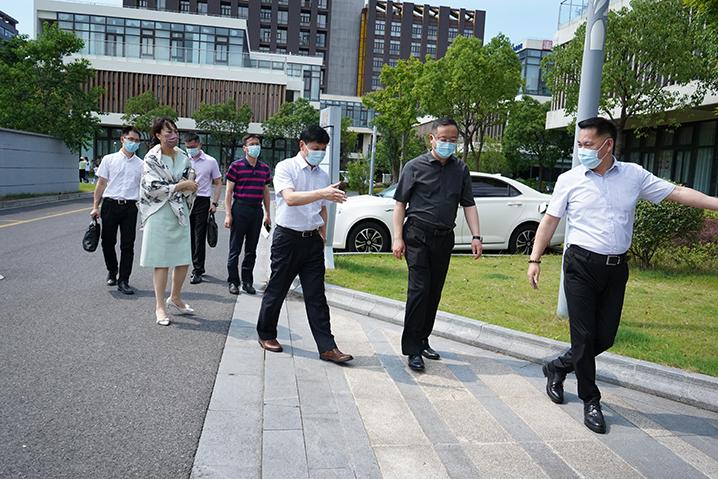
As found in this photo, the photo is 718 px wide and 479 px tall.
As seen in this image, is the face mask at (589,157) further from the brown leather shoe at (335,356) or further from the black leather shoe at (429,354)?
the brown leather shoe at (335,356)

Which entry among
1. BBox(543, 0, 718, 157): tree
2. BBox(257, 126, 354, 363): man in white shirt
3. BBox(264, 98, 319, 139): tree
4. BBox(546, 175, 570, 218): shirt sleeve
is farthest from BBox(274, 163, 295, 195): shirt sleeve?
BBox(264, 98, 319, 139): tree

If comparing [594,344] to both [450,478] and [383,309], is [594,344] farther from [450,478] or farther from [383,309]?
[383,309]

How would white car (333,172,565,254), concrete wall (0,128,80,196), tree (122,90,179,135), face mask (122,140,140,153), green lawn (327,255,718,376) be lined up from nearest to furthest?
green lawn (327,255,718,376) → face mask (122,140,140,153) → white car (333,172,565,254) → concrete wall (0,128,80,196) → tree (122,90,179,135)

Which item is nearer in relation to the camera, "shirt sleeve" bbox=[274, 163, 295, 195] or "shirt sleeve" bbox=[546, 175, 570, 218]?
"shirt sleeve" bbox=[546, 175, 570, 218]

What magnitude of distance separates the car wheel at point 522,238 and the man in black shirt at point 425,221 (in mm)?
7202

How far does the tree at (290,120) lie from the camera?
52438mm

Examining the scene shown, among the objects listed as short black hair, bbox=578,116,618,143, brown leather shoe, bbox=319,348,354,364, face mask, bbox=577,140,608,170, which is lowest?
brown leather shoe, bbox=319,348,354,364

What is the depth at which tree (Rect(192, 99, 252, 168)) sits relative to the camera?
50031mm

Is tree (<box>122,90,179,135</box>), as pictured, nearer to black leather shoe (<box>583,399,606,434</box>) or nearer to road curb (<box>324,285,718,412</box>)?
road curb (<box>324,285,718,412</box>)

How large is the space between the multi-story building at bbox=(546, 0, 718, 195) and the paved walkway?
21.8 meters

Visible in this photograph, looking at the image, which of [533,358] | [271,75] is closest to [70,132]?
[533,358]

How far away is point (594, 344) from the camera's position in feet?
14.1

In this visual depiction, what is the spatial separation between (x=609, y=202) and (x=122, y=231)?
5.54m

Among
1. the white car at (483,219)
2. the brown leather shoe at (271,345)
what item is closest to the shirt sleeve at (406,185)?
the brown leather shoe at (271,345)
